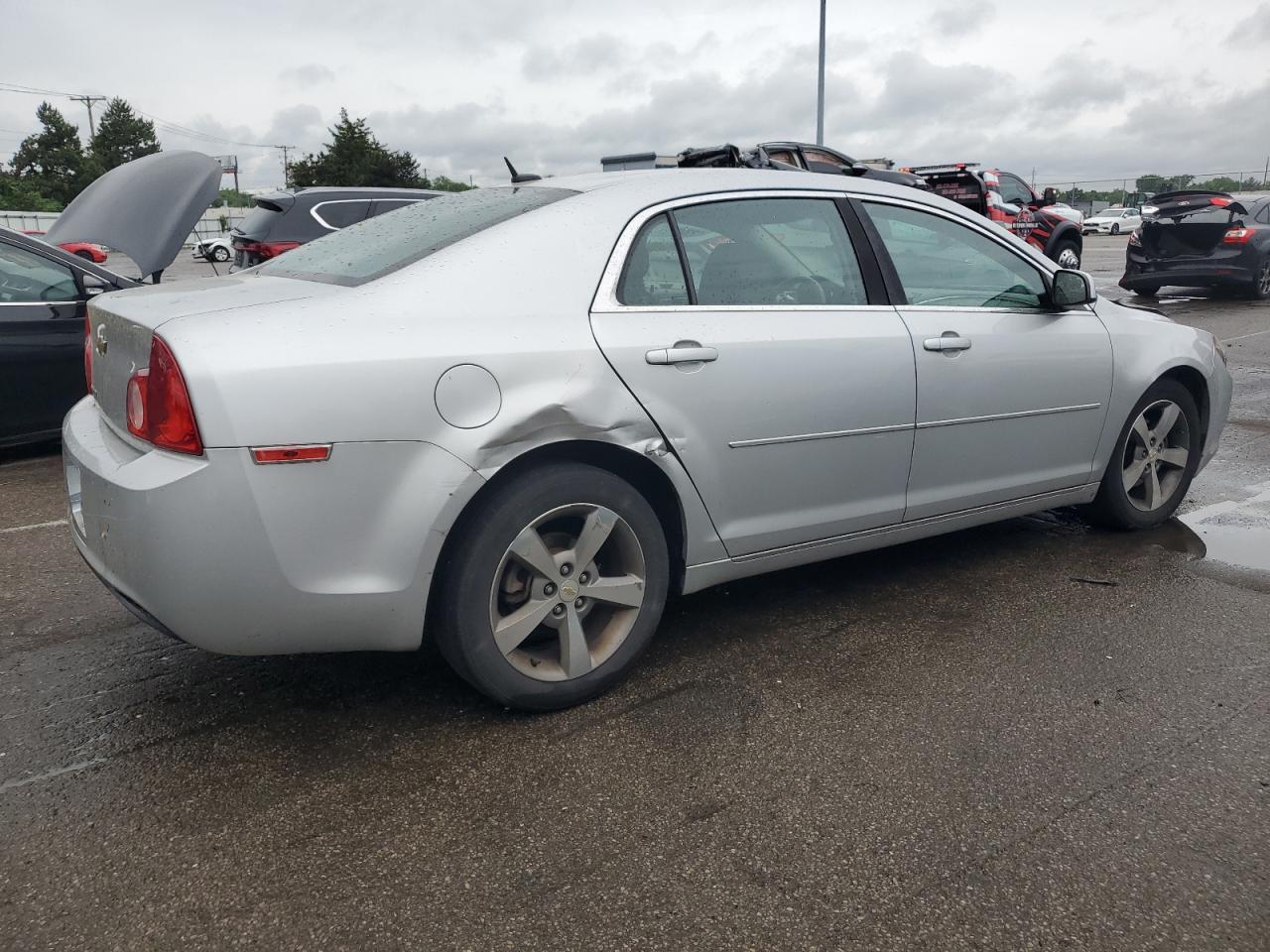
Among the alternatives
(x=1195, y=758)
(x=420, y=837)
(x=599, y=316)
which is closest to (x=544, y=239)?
(x=599, y=316)

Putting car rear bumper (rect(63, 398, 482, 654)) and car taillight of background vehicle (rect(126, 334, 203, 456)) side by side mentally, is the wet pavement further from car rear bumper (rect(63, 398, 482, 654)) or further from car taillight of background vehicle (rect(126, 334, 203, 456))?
car taillight of background vehicle (rect(126, 334, 203, 456))

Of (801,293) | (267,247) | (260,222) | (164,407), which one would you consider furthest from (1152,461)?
(260,222)

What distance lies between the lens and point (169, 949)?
211 centimetres

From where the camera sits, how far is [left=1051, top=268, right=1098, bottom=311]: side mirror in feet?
13.8

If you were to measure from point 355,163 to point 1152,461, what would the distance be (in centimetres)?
5192

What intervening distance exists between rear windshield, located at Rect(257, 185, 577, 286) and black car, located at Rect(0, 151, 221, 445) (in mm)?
2470

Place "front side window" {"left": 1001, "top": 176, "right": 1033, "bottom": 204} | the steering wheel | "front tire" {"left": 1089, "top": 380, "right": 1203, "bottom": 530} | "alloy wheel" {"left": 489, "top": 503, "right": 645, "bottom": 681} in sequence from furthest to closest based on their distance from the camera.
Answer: "front side window" {"left": 1001, "top": 176, "right": 1033, "bottom": 204} → "front tire" {"left": 1089, "top": 380, "right": 1203, "bottom": 530} → the steering wheel → "alloy wheel" {"left": 489, "top": 503, "right": 645, "bottom": 681}

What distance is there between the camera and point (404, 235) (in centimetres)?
339

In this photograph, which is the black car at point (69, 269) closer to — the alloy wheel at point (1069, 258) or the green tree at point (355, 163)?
the alloy wheel at point (1069, 258)

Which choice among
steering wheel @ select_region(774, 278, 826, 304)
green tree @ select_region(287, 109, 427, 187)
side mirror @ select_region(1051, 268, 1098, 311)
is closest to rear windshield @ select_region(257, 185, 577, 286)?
steering wheel @ select_region(774, 278, 826, 304)

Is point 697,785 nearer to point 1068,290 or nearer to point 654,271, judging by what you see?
point 654,271

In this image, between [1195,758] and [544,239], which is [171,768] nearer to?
[544,239]

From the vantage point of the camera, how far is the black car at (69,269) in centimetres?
582

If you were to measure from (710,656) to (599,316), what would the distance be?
3.87 ft
